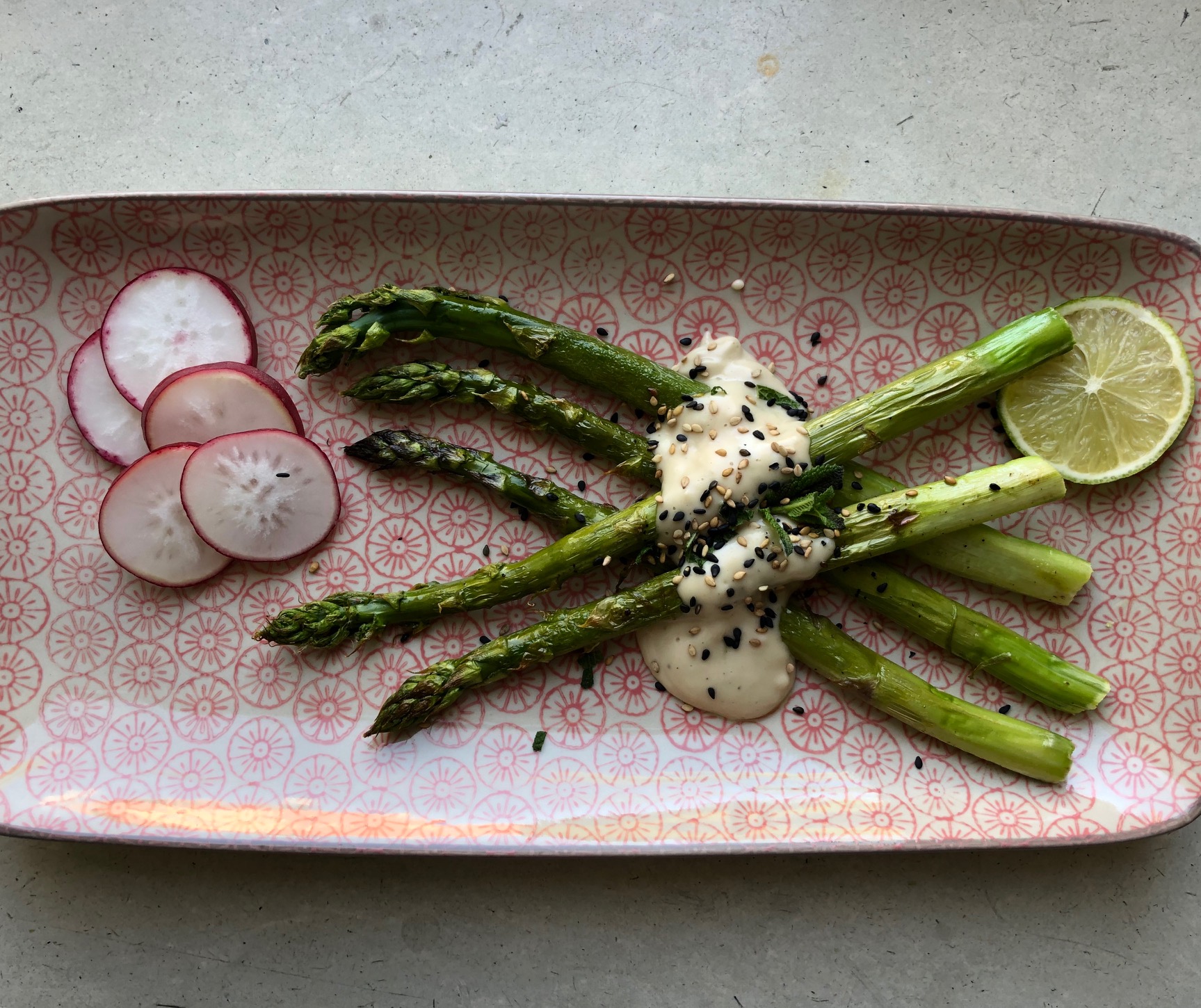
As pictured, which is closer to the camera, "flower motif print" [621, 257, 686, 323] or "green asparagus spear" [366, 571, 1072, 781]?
"green asparagus spear" [366, 571, 1072, 781]

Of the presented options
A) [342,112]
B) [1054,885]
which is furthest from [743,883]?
[342,112]

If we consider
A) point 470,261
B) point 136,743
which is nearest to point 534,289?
point 470,261

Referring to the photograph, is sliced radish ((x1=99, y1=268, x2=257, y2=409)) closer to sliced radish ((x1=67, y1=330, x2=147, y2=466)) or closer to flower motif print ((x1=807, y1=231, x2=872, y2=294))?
sliced radish ((x1=67, y1=330, x2=147, y2=466))

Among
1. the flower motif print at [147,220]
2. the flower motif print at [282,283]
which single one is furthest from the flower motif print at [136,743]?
the flower motif print at [147,220]

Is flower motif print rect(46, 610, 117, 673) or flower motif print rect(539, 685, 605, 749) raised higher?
flower motif print rect(539, 685, 605, 749)

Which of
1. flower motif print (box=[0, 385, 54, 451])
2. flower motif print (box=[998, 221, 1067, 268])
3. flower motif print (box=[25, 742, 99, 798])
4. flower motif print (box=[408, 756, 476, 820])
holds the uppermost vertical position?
flower motif print (box=[998, 221, 1067, 268])

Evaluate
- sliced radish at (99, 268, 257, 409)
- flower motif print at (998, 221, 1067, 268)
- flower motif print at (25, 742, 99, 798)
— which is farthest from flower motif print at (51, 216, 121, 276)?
flower motif print at (998, 221, 1067, 268)

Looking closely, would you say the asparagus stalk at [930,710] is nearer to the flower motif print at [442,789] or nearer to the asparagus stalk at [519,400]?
the asparagus stalk at [519,400]

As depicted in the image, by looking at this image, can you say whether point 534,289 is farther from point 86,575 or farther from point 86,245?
point 86,575

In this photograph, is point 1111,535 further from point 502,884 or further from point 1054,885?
point 502,884
